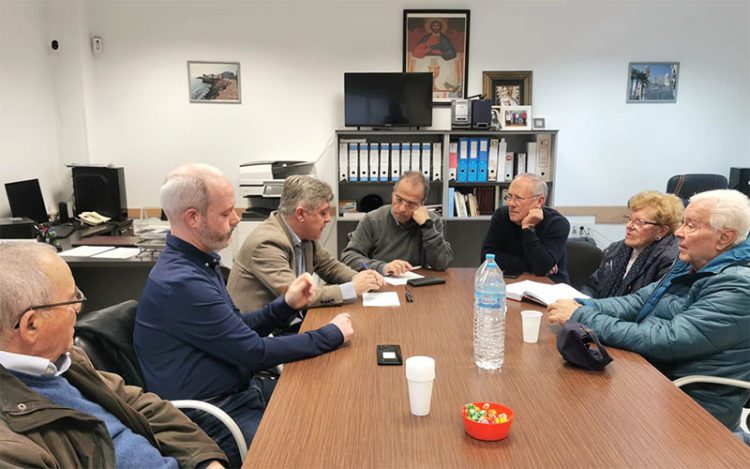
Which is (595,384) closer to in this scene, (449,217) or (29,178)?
(449,217)

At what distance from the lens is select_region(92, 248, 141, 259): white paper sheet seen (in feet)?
9.90

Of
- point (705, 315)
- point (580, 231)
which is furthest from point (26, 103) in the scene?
point (580, 231)

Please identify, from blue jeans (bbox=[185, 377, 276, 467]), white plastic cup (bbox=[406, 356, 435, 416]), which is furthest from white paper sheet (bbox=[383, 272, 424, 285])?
white plastic cup (bbox=[406, 356, 435, 416])

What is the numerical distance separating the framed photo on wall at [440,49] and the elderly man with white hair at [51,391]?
3.96 metres

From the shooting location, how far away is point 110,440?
110 centimetres

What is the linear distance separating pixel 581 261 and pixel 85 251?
2936mm

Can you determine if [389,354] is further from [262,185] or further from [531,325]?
[262,185]

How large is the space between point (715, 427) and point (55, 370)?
55.9 inches

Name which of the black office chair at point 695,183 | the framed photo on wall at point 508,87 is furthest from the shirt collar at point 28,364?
the black office chair at point 695,183

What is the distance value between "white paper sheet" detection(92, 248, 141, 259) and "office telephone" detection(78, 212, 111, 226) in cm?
119

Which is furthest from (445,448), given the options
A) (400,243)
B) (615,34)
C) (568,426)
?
(615,34)

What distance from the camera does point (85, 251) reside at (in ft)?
10.3

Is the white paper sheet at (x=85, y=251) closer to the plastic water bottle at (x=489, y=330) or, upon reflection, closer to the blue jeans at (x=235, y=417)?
the blue jeans at (x=235, y=417)

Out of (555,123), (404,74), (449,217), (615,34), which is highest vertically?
(615,34)
